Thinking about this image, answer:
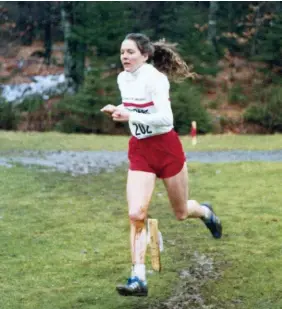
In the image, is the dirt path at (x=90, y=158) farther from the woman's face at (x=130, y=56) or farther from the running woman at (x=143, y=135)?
the woman's face at (x=130, y=56)

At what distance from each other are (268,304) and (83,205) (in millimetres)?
4611

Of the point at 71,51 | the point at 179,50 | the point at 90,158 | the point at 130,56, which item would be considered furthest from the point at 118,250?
the point at 71,51

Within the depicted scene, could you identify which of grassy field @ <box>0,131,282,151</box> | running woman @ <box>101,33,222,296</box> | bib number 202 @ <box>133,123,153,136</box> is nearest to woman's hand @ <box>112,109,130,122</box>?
running woman @ <box>101,33,222,296</box>

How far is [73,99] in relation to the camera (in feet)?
84.2

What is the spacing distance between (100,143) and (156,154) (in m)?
14.3

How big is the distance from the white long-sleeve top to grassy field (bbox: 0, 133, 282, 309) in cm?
126

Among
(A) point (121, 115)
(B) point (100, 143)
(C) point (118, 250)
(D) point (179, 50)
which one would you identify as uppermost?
(A) point (121, 115)

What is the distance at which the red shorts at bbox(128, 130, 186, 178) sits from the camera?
5.02 m

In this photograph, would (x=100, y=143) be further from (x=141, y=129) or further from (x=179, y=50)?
(x=141, y=129)

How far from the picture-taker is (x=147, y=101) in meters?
4.95

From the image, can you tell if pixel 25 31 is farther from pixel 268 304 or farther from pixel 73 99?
pixel 268 304

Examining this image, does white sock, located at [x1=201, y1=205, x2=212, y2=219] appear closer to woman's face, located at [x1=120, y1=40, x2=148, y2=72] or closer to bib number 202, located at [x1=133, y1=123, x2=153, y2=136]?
bib number 202, located at [x1=133, y1=123, x2=153, y2=136]

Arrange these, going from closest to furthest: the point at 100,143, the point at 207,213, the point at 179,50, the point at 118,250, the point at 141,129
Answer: the point at 141,129, the point at 207,213, the point at 118,250, the point at 100,143, the point at 179,50

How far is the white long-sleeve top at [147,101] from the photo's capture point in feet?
15.9
